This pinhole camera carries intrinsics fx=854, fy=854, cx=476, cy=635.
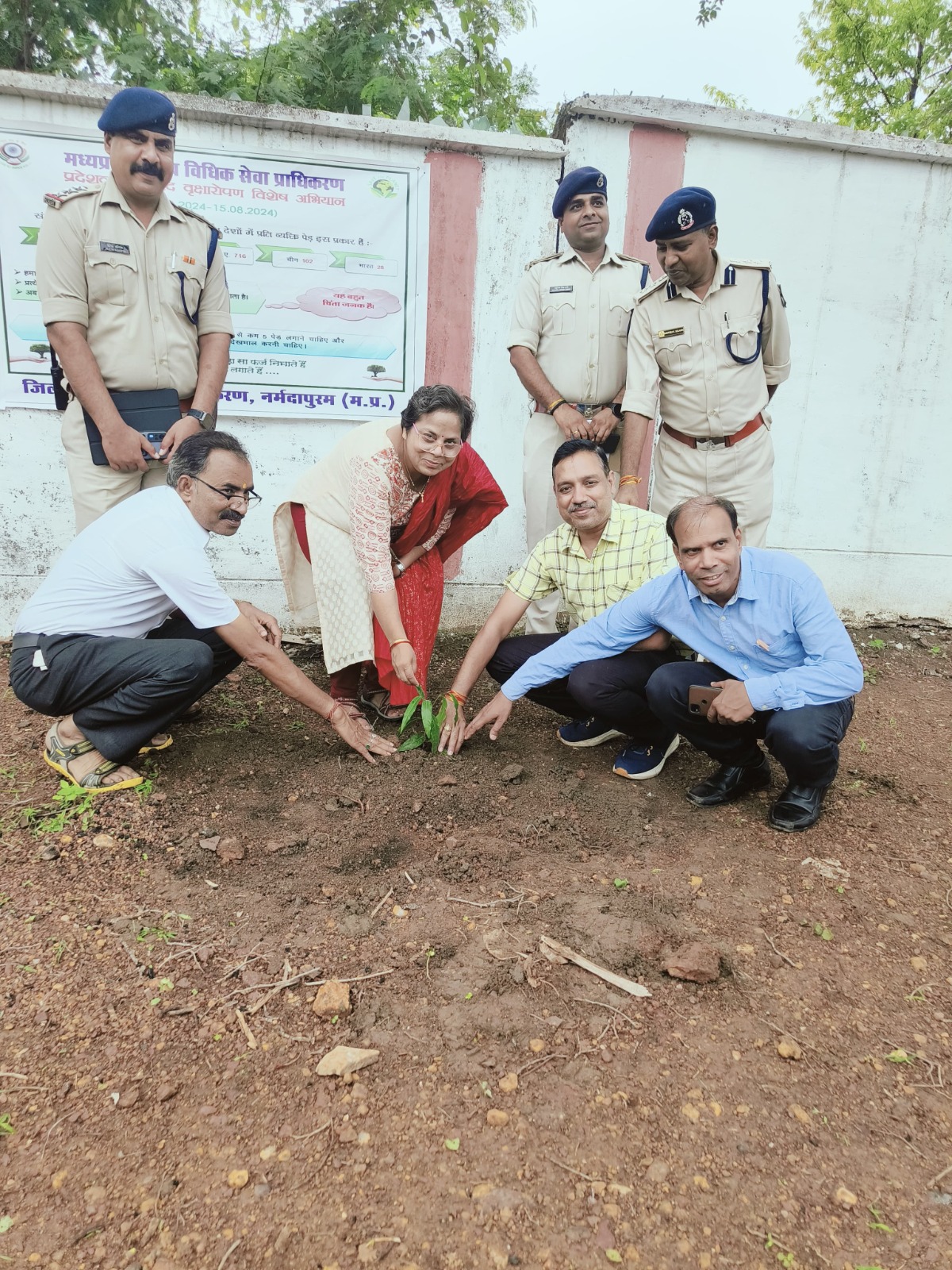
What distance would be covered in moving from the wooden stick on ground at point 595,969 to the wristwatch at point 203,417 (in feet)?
6.63

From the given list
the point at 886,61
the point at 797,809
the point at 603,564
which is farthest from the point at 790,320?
the point at 886,61

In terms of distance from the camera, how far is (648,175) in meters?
3.86

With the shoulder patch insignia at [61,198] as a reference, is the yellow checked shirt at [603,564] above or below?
below

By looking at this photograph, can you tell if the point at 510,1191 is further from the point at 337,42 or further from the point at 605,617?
the point at 337,42

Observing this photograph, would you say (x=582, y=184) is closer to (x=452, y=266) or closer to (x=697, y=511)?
(x=452, y=266)

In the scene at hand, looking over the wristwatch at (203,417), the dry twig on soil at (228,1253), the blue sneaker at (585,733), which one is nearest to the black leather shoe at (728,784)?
the blue sneaker at (585,733)

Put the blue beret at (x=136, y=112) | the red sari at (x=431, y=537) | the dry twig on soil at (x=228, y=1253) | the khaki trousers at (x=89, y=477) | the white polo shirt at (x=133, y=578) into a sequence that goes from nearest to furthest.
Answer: the dry twig on soil at (x=228, y=1253), the white polo shirt at (x=133, y=578), the blue beret at (x=136, y=112), the khaki trousers at (x=89, y=477), the red sari at (x=431, y=537)

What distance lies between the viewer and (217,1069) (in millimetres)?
1558

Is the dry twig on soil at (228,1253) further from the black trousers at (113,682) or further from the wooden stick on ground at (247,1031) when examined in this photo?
the black trousers at (113,682)

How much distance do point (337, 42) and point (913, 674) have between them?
268 inches

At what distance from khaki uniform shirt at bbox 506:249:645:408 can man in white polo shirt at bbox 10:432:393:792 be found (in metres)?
1.44

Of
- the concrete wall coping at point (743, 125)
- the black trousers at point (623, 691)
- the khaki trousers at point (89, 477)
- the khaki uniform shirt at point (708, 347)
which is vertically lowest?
the black trousers at point (623, 691)

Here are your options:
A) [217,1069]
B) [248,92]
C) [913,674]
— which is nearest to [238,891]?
[217,1069]

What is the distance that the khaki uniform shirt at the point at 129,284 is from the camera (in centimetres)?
265
